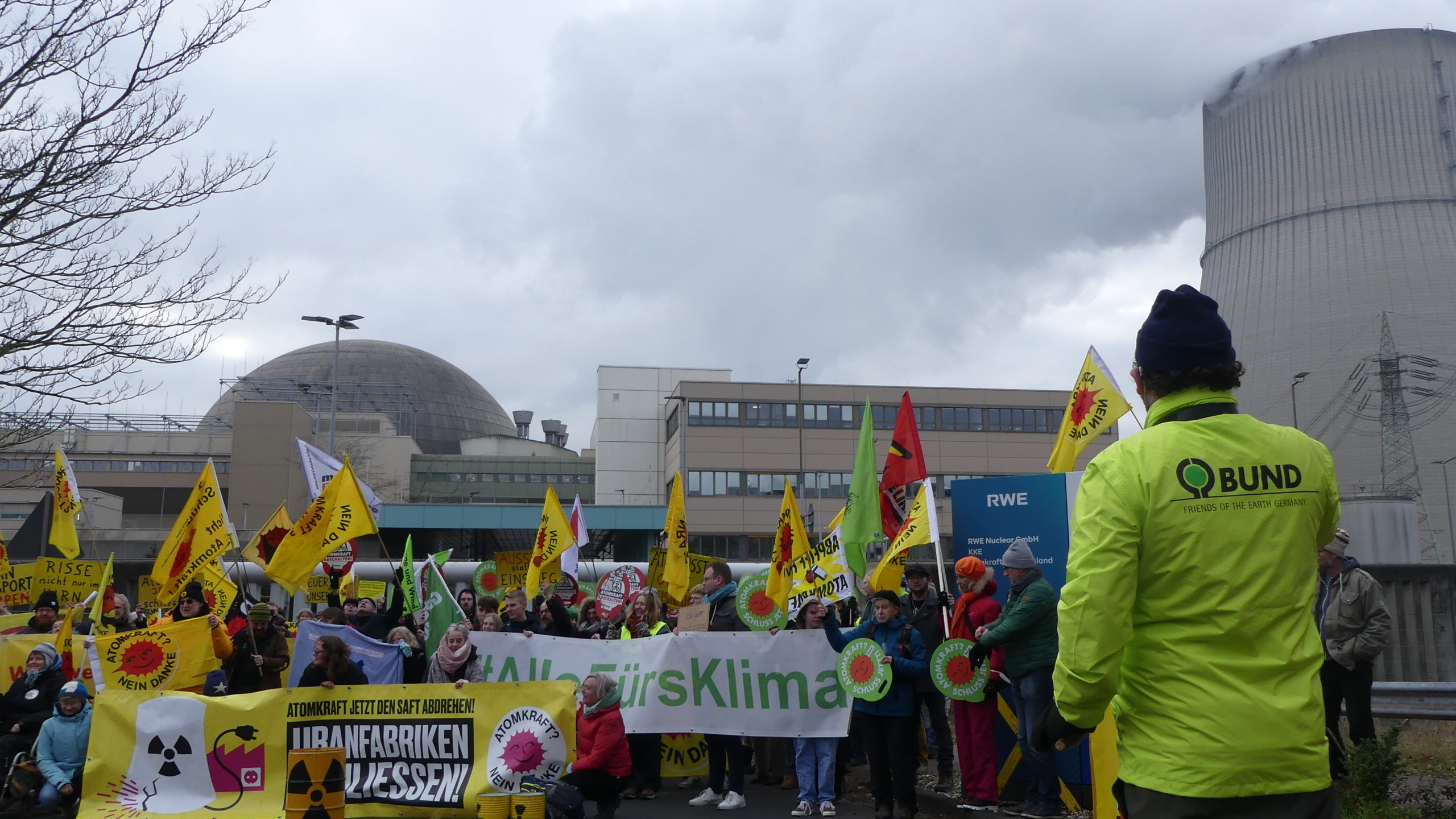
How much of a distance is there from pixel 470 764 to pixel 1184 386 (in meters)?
7.56

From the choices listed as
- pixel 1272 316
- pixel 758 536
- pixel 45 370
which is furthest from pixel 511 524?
pixel 45 370

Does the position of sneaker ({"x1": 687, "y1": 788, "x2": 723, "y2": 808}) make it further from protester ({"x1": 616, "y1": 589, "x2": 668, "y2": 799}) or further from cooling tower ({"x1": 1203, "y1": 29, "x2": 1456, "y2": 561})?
cooling tower ({"x1": 1203, "y1": 29, "x2": 1456, "y2": 561})

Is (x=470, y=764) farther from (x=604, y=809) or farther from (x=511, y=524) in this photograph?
(x=511, y=524)

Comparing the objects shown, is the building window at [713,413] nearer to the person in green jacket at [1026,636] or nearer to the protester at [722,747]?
the protester at [722,747]

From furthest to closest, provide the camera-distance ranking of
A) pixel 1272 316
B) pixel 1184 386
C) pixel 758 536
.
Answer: pixel 758 536 → pixel 1272 316 → pixel 1184 386

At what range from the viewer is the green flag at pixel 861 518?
10117mm

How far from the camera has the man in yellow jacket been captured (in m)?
2.65

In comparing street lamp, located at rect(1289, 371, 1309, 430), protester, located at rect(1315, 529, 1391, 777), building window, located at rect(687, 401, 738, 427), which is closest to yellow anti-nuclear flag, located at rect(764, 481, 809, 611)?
protester, located at rect(1315, 529, 1391, 777)

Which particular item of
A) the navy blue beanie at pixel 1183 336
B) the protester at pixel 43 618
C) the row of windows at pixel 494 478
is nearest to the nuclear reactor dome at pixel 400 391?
the row of windows at pixel 494 478

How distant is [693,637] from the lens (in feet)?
34.1

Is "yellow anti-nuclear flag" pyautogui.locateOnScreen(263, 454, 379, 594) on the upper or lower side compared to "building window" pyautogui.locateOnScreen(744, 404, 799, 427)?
lower

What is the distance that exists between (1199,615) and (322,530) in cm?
1093

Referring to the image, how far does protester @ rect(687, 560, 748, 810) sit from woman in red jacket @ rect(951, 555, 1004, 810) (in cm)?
202

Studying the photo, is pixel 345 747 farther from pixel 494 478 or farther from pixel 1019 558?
pixel 494 478
